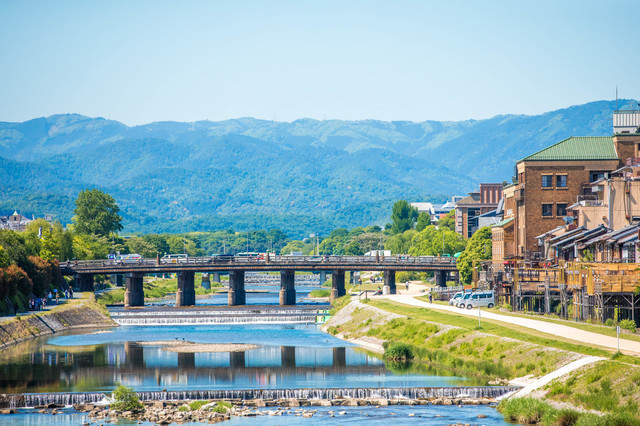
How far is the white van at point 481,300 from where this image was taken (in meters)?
113

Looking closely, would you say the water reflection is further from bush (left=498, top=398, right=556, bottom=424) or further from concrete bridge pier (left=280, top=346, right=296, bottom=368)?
bush (left=498, top=398, right=556, bottom=424)

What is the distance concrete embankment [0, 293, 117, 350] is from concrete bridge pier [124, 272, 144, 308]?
740 cm

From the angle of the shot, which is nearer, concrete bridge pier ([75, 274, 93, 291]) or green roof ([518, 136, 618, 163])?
green roof ([518, 136, 618, 163])

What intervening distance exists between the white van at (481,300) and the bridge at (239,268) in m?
38.2

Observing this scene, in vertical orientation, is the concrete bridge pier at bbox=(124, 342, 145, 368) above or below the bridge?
below

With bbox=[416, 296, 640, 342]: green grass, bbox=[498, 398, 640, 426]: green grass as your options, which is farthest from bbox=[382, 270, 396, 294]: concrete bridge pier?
bbox=[498, 398, 640, 426]: green grass

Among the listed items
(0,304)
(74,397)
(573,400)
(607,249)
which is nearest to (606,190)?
(607,249)

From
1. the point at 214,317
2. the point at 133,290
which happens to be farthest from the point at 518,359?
the point at 133,290

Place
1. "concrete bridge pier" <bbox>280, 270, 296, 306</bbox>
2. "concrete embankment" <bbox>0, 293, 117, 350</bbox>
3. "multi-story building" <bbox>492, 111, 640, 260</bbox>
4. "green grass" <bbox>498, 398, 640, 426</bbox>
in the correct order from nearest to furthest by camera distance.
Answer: "green grass" <bbox>498, 398, 640, 426</bbox> → "concrete embankment" <bbox>0, 293, 117, 350</bbox> → "multi-story building" <bbox>492, 111, 640, 260</bbox> → "concrete bridge pier" <bbox>280, 270, 296, 306</bbox>

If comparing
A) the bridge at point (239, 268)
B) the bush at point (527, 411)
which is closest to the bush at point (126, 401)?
the bush at point (527, 411)

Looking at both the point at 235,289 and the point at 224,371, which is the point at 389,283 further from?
the point at 224,371

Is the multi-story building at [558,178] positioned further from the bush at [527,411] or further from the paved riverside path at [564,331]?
the bush at [527,411]

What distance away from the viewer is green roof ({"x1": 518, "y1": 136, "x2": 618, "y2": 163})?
4724 inches

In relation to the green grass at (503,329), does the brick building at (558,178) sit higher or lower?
higher
